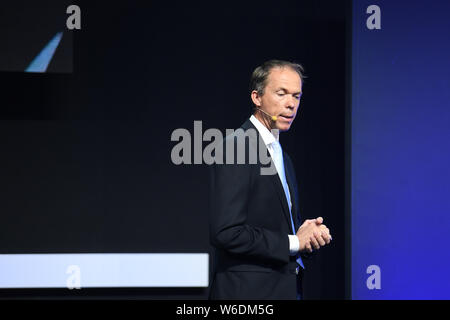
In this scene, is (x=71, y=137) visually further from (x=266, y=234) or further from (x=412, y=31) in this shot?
(x=412, y=31)

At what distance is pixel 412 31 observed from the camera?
9.09 feet

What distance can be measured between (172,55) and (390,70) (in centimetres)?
116

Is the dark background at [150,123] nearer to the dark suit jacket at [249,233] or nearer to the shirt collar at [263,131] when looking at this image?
the shirt collar at [263,131]

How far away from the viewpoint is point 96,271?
113 inches

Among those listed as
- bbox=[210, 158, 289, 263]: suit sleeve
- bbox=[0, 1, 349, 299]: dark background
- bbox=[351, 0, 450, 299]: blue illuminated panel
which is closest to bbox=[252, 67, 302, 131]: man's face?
bbox=[210, 158, 289, 263]: suit sleeve

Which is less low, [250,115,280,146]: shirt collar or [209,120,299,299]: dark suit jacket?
[250,115,280,146]: shirt collar

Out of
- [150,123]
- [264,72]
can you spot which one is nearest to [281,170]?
[264,72]

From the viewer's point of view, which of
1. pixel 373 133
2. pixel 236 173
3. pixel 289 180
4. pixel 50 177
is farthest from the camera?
pixel 50 177

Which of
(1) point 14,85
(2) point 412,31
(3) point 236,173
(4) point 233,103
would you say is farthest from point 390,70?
(1) point 14,85

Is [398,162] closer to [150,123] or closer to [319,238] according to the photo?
[319,238]

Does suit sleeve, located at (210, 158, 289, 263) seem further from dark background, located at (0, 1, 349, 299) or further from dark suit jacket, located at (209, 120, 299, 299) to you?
dark background, located at (0, 1, 349, 299)

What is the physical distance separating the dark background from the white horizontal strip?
0.17 ft

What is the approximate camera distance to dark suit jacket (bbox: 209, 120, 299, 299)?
1699 mm

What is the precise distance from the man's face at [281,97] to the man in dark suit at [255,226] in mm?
71
